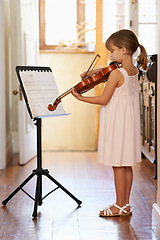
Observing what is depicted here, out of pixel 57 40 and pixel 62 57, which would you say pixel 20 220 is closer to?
pixel 62 57

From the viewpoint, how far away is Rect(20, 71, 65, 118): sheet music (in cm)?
325

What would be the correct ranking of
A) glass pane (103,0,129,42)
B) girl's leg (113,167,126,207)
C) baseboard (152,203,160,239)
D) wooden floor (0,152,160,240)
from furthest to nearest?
1. glass pane (103,0,129,42)
2. girl's leg (113,167,126,207)
3. wooden floor (0,152,160,240)
4. baseboard (152,203,160,239)

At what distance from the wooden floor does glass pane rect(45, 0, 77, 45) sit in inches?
86.2

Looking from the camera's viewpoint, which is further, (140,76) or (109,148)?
(140,76)

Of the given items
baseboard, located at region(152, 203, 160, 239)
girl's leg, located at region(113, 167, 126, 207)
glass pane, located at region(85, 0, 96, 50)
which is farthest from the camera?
glass pane, located at region(85, 0, 96, 50)

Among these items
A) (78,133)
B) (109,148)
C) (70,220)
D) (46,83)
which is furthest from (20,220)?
(78,133)

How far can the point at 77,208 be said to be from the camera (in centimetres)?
343

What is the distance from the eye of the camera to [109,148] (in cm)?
313

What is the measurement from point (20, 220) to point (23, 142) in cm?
195

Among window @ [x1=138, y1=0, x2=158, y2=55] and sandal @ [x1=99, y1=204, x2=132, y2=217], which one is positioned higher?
window @ [x1=138, y1=0, x2=158, y2=55]

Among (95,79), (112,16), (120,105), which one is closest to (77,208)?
(120,105)

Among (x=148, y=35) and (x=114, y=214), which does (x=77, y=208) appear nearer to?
(x=114, y=214)

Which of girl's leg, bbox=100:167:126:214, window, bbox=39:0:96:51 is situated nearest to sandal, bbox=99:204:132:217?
girl's leg, bbox=100:167:126:214

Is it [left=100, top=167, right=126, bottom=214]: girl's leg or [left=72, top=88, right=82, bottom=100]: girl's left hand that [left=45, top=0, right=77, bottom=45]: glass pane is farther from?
[left=100, top=167, right=126, bottom=214]: girl's leg
